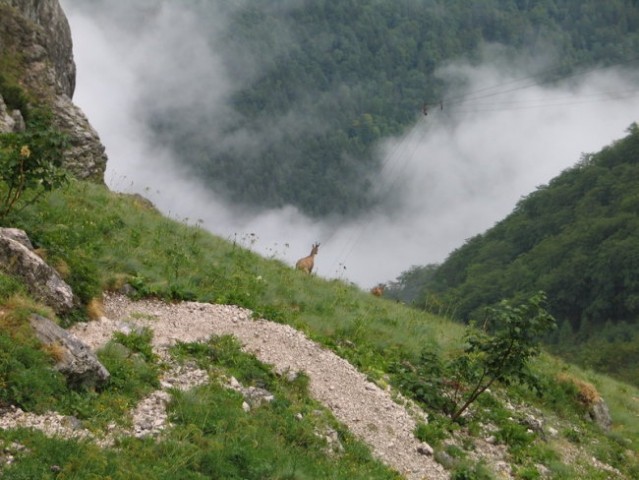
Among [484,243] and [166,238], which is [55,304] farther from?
[484,243]

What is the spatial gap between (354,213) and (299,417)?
171219 mm

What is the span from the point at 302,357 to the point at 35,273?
4.72 meters

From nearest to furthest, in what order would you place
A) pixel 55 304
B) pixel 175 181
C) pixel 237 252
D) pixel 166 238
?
pixel 55 304, pixel 166 238, pixel 237 252, pixel 175 181

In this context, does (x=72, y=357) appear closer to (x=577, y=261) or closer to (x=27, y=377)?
(x=27, y=377)

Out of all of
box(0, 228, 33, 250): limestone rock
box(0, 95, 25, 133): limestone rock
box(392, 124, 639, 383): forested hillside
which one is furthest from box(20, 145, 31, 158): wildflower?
box(392, 124, 639, 383): forested hillside

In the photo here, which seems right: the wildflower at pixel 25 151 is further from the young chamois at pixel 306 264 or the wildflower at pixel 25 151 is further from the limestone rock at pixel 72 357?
the young chamois at pixel 306 264

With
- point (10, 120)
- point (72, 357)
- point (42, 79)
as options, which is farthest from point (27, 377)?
point (42, 79)

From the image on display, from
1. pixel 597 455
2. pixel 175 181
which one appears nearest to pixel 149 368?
pixel 597 455

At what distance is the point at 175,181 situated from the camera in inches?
6983

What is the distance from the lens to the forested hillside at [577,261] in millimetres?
98125

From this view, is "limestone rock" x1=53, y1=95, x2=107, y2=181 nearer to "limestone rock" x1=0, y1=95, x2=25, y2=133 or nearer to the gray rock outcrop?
"limestone rock" x1=0, y1=95, x2=25, y2=133

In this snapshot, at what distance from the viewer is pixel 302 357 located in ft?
47.9

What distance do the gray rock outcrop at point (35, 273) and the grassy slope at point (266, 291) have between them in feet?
1.53

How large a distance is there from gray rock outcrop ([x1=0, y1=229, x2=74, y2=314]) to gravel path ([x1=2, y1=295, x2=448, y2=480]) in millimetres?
496
